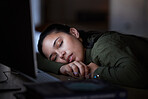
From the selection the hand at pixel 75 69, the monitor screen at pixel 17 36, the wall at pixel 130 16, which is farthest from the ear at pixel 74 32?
the wall at pixel 130 16

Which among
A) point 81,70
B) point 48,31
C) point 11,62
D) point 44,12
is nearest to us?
point 11,62

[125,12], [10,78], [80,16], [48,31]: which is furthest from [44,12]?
[10,78]

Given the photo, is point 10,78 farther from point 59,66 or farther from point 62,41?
point 62,41

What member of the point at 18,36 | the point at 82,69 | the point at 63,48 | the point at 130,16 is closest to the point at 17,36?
the point at 18,36

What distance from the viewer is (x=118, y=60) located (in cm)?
119

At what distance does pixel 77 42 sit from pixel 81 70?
28 centimetres

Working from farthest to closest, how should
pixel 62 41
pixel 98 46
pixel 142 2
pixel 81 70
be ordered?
1. pixel 142 2
2. pixel 62 41
3. pixel 98 46
4. pixel 81 70

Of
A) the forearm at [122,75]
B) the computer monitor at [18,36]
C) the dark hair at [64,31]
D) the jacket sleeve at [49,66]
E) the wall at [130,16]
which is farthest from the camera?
the wall at [130,16]

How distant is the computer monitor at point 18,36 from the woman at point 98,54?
1.14 ft

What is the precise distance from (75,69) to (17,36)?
41 cm

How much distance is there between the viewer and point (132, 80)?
42.5 inches

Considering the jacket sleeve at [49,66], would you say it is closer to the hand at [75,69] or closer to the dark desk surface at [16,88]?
the hand at [75,69]

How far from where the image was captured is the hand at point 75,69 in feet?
3.92

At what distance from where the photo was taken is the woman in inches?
44.1
